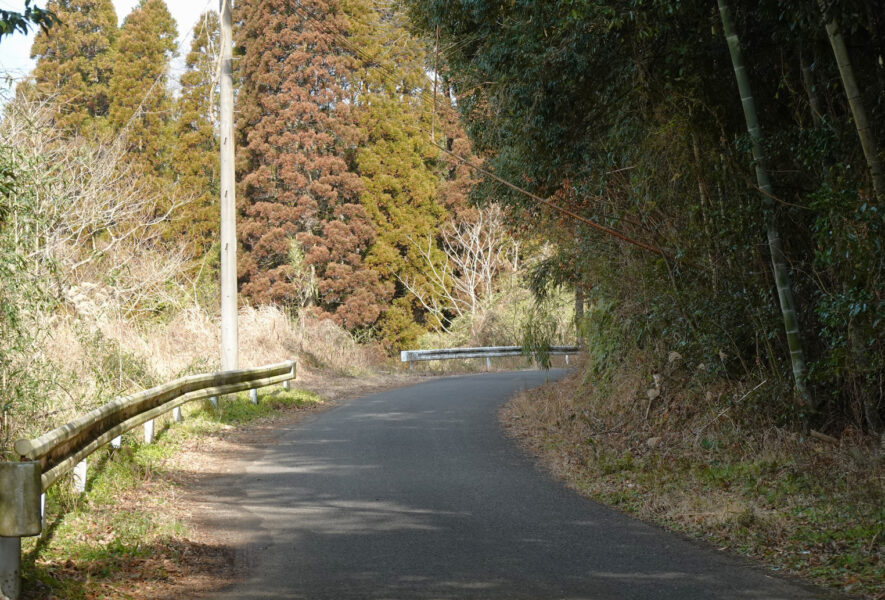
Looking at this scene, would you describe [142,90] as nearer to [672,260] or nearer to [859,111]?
[672,260]

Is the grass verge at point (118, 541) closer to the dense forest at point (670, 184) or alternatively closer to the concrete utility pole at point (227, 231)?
the dense forest at point (670, 184)

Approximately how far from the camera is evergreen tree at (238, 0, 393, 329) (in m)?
35.4

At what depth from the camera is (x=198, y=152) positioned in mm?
38469

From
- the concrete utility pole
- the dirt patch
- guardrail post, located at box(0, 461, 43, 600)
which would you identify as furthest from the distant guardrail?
guardrail post, located at box(0, 461, 43, 600)

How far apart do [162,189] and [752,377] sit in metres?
27.7

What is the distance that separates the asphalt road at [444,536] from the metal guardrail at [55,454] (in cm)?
125

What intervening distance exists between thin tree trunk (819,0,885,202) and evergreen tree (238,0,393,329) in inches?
1130

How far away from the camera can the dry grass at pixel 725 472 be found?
252 inches

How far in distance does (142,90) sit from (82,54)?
599cm

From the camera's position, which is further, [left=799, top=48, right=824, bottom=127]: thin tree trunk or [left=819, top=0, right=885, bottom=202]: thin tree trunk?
[left=799, top=48, right=824, bottom=127]: thin tree trunk

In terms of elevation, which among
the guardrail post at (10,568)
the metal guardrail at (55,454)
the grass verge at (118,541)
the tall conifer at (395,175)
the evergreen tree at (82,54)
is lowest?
the grass verge at (118,541)

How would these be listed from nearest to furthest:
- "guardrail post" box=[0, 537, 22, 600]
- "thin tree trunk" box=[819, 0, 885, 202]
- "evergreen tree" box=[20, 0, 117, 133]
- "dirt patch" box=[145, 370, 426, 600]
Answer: "guardrail post" box=[0, 537, 22, 600] → "dirt patch" box=[145, 370, 426, 600] → "thin tree trunk" box=[819, 0, 885, 202] → "evergreen tree" box=[20, 0, 117, 133]

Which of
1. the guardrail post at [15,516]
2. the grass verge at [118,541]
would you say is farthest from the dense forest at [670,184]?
→ the guardrail post at [15,516]

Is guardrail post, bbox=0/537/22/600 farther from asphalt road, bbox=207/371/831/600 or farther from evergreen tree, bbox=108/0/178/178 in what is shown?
evergreen tree, bbox=108/0/178/178
